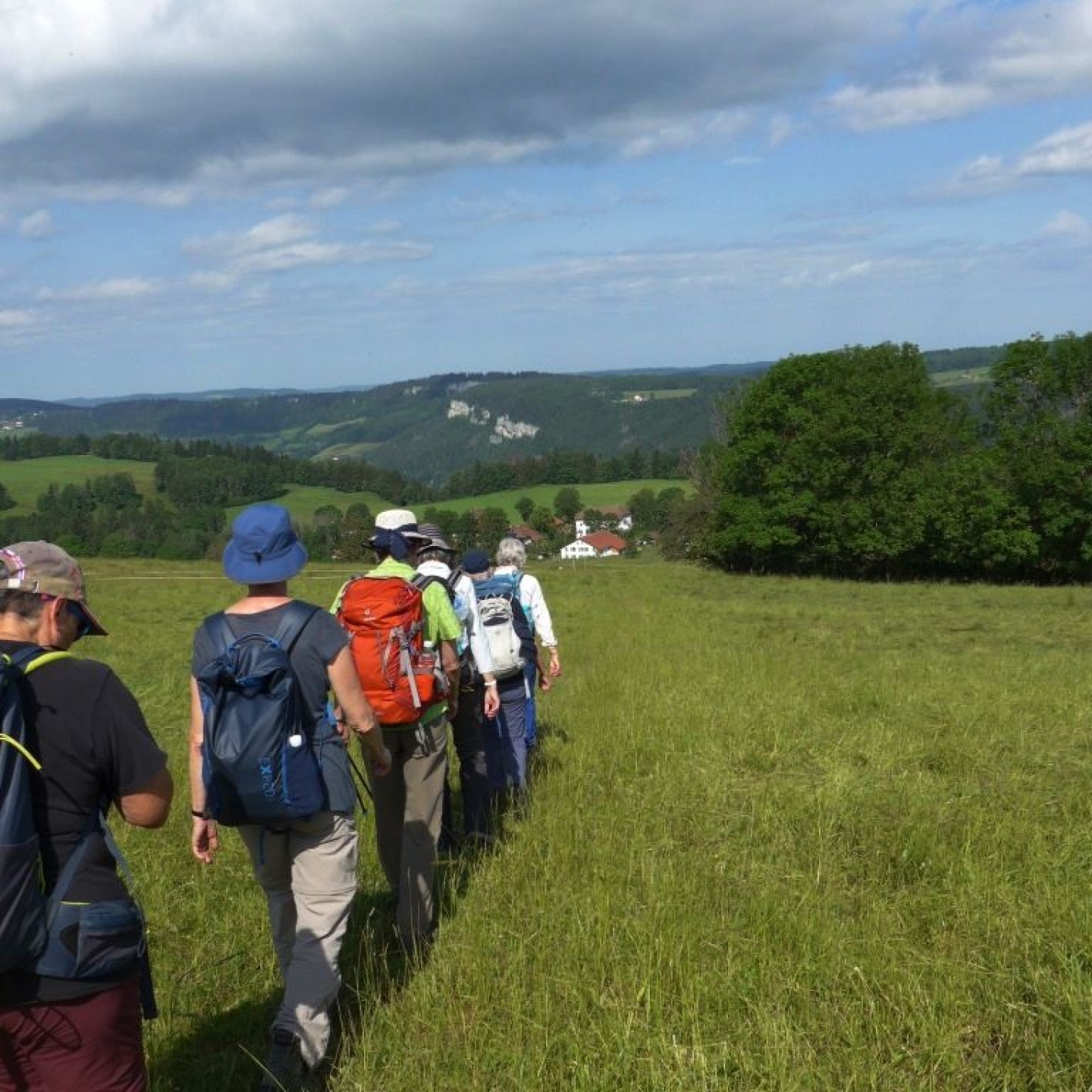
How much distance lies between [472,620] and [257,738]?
→ 2878 millimetres

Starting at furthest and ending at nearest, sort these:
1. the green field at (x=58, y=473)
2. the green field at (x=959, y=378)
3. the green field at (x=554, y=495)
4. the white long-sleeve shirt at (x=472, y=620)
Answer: the green field at (x=959, y=378)
the green field at (x=554, y=495)
the green field at (x=58, y=473)
the white long-sleeve shirt at (x=472, y=620)

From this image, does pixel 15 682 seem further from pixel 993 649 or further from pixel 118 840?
pixel 993 649

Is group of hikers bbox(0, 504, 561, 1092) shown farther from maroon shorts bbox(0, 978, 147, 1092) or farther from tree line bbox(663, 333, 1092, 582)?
tree line bbox(663, 333, 1092, 582)

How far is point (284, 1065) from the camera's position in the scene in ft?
12.1

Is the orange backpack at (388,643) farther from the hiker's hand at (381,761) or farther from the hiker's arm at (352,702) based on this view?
the hiker's arm at (352,702)

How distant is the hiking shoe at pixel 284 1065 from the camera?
12.0 ft

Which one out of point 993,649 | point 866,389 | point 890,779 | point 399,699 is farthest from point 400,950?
point 866,389

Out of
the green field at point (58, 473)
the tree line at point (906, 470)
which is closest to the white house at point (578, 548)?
the green field at point (58, 473)

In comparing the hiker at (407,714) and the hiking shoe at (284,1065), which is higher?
the hiker at (407,714)

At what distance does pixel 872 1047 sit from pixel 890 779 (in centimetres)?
390

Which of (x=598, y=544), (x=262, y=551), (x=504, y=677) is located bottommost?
(x=598, y=544)

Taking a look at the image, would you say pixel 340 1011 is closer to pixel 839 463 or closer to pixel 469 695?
pixel 469 695

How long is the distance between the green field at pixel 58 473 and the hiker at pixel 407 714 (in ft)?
362

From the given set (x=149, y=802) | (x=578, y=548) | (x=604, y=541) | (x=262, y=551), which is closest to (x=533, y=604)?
(x=262, y=551)
